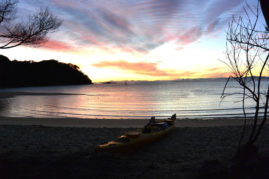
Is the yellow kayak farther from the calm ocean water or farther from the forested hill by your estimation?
the forested hill

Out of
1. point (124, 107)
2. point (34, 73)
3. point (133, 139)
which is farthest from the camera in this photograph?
point (34, 73)

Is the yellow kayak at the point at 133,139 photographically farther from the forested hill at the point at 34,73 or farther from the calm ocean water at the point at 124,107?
the forested hill at the point at 34,73

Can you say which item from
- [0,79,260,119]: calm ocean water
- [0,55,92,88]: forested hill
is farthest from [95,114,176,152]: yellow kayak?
[0,55,92,88]: forested hill

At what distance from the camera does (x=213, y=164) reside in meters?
5.13

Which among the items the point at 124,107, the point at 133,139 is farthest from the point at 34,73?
the point at 133,139

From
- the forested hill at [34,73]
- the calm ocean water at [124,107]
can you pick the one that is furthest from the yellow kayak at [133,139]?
the forested hill at [34,73]

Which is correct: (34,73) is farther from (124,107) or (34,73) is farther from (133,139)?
(133,139)

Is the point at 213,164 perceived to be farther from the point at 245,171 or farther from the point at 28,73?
the point at 28,73

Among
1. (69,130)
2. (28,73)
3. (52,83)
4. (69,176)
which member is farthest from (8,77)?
(69,176)

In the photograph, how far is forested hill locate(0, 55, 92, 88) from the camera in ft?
429

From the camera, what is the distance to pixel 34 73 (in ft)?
538

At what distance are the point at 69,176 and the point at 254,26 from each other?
205 inches

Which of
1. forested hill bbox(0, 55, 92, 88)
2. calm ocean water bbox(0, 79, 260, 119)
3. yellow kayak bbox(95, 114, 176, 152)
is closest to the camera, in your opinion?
yellow kayak bbox(95, 114, 176, 152)

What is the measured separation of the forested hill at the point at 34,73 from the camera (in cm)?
13062
